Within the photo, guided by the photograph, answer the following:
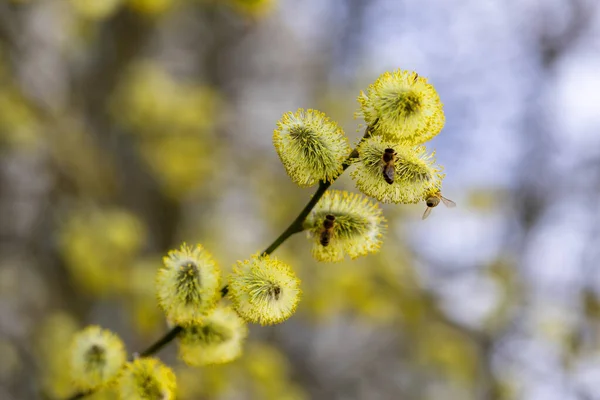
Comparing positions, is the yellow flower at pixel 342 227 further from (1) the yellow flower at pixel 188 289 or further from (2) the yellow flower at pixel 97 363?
(2) the yellow flower at pixel 97 363

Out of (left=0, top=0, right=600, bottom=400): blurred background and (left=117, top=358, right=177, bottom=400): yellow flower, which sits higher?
(left=0, top=0, right=600, bottom=400): blurred background

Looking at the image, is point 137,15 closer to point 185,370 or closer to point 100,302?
point 100,302

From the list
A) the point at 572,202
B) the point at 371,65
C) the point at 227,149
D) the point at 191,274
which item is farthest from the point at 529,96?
the point at 191,274

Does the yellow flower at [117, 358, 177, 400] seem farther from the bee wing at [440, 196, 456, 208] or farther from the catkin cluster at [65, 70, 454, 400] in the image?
the bee wing at [440, 196, 456, 208]

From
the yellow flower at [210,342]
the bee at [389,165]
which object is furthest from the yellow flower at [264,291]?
the bee at [389,165]

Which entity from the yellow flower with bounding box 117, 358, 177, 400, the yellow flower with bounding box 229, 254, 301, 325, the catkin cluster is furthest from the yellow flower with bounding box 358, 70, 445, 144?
the yellow flower with bounding box 117, 358, 177, 400

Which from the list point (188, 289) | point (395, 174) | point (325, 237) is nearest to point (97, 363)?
point (188, 289)
